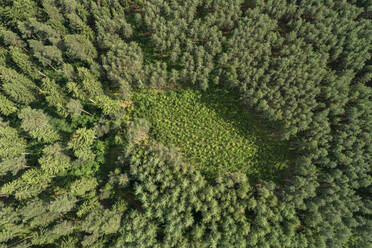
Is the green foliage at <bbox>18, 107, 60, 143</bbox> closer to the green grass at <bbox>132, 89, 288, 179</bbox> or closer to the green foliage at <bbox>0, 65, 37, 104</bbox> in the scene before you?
the green foliage at <bbox>0, 65, 37, 104</bbox>

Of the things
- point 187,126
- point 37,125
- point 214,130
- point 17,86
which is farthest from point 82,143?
point 214,130

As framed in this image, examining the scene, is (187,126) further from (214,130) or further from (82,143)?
(82,143)

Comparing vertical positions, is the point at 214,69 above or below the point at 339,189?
above

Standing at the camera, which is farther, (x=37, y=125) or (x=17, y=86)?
(x=17, y=86)

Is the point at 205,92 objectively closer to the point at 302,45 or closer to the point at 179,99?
the point at 179,99

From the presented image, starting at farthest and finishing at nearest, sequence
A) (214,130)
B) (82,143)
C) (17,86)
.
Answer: (214,130)
(17,86)
(82,143)

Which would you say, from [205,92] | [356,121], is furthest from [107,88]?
[356,121]

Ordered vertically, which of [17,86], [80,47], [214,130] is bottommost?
[214,130]

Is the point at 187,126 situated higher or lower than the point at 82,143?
higher
